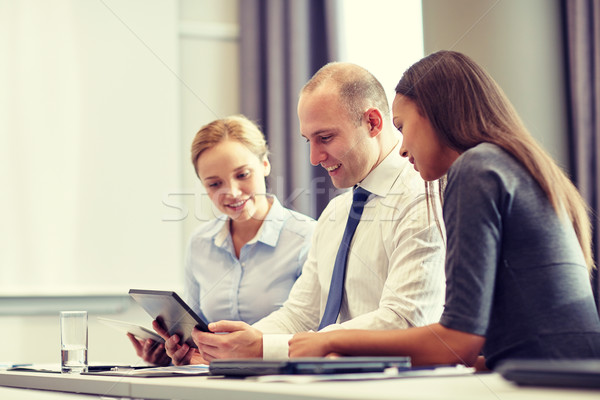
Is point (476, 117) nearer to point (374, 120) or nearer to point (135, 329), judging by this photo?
point (374, 120)

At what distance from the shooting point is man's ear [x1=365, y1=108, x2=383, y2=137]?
1859mm

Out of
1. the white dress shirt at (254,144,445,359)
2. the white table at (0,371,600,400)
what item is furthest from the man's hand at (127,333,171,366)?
the white table at (0,371,600,400)

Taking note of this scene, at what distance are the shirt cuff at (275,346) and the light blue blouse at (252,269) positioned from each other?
79 cm

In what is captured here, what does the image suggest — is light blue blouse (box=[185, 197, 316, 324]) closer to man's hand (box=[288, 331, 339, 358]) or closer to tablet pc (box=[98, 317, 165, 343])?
tablet pc (box=[98, 317, 165, 343])

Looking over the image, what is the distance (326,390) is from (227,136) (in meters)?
1.69

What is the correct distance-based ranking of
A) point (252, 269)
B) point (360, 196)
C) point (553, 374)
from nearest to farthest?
point (553, 374) → point (360, 196) → point (252, 269)

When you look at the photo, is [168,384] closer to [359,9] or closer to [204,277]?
[204,277]

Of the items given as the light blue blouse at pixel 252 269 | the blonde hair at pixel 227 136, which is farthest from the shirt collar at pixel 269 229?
the blonde hair at pixel 227 136

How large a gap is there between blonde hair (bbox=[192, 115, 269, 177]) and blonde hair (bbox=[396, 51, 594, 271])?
43.3 inches

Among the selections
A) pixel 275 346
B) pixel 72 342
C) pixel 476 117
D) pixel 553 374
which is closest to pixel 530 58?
pixel 476 117

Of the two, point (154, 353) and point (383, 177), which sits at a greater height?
point (383, 177)

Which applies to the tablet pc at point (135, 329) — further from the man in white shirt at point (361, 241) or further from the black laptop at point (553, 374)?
the black laptop at point (553, 374)

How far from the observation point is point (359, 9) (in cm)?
321

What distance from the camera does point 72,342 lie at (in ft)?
4.65
